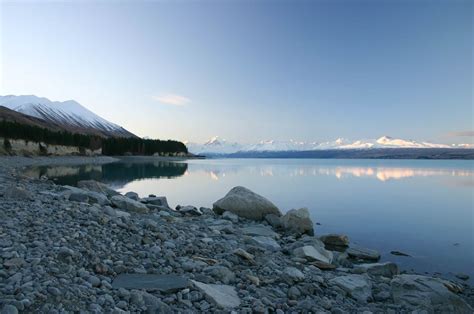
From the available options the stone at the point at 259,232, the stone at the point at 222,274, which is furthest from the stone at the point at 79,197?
the stone at the point at 222,274

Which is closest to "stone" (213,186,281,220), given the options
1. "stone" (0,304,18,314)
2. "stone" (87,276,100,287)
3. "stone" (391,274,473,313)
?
"stone" (391,274,473,313)

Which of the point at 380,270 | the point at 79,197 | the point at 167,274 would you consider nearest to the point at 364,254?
the point at 380,270

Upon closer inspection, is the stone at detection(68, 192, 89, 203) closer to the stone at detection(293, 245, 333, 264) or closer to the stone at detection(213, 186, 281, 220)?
the stone at detection(213, 186, 281, 220)

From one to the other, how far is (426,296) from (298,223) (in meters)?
7.65

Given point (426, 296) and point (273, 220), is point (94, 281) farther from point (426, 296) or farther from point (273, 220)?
point (273, 220)

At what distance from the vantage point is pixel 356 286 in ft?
24.4

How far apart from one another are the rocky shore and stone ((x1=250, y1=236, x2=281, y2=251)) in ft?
0.23

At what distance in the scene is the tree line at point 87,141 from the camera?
69625mm

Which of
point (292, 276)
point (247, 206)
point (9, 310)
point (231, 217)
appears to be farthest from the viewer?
point (247, 206)

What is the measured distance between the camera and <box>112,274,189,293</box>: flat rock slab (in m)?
5.67

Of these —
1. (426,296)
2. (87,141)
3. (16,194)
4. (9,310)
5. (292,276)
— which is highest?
(87,141)

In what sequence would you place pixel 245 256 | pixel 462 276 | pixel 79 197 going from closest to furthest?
1. pixel 245 256
2. pixel 462 276
3. pixel 79 197

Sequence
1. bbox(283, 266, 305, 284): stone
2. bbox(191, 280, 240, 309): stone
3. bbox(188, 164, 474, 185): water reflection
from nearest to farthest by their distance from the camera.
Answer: bbox(191, 280, 240, 309): stone < bbox(283, 266, 305, 284): stone < bbox(188, 164, 474, 185): water reflection

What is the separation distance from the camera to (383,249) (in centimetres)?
1281
